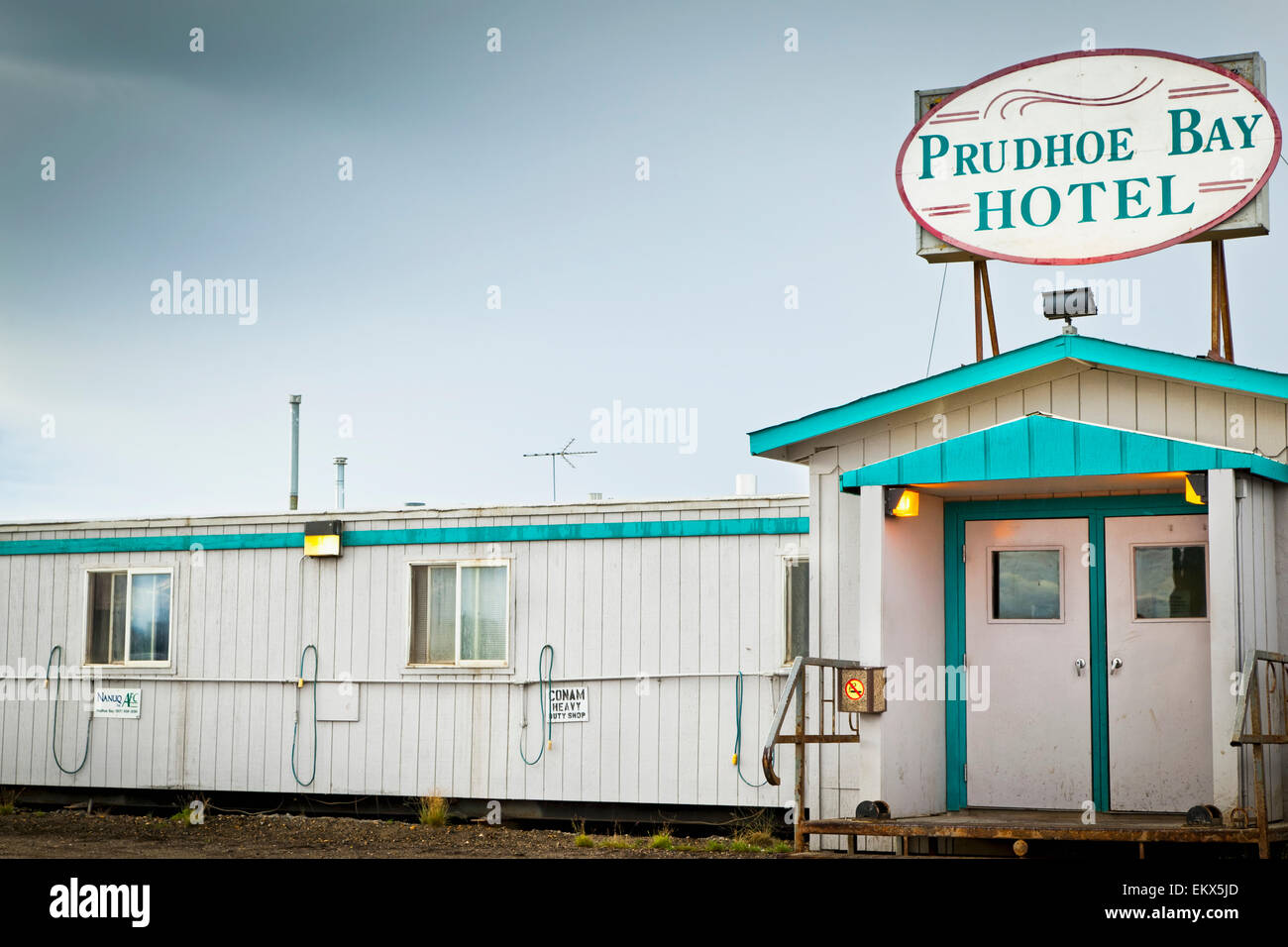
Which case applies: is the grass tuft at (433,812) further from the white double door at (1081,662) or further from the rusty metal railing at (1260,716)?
the rusty metal railing at (1260,716)

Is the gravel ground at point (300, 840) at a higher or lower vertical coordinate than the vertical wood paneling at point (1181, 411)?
lower

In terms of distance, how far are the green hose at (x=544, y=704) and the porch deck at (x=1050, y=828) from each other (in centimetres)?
450

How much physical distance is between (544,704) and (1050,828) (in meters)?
5.83

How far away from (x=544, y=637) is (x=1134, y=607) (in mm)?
5625

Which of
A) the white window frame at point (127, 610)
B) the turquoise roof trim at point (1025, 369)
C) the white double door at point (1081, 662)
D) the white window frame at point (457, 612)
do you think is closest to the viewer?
the turquoise roof trim at point (1025, 369)

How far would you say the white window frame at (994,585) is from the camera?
10992 mm

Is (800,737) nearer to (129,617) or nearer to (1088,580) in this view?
(1088,580)

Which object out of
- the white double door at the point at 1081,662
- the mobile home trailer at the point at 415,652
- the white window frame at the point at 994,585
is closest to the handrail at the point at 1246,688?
the white double door at the point at 1081,662

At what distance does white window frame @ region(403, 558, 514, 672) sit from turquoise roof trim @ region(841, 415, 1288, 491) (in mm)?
4757

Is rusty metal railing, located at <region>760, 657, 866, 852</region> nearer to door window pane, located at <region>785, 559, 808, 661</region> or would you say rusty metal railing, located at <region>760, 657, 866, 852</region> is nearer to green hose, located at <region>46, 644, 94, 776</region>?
door window pane, located at <region>785, 559, 808, 661</region>

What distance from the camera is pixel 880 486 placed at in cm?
1057

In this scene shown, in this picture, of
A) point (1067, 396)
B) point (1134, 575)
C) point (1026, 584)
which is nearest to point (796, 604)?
point (1026, 584)
